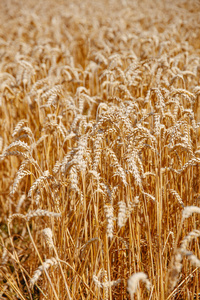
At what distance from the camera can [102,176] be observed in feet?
Answer: 4.51

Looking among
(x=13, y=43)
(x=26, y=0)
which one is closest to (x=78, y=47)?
(x=13, y=43)

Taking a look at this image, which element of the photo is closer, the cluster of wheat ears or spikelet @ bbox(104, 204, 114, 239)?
spikelet @ bbox(104, 204, 114, 239)

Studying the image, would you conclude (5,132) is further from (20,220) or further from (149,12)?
(149,12)

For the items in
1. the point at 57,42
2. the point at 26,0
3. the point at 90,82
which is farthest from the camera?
the point at 26,0

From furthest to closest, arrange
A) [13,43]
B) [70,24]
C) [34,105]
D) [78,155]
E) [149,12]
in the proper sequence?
1. [149,12]
2. [70,24]
3. [13,43]
4. [34,105]
5. [78,155]

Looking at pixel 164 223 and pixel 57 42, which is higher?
pixel 57 42

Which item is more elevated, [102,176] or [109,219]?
[102,176]

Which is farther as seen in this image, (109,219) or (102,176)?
(102,176)

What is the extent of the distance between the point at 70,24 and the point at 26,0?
17.0 feet

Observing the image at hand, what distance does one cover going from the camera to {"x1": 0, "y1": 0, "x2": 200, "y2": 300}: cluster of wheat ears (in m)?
1.12

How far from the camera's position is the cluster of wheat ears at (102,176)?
1120mm

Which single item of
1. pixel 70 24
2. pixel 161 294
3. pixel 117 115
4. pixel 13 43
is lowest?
pixel 161 294

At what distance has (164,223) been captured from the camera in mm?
1423

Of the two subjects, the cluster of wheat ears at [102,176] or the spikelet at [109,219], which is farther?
the cluster of wheat ears at [102,176]
